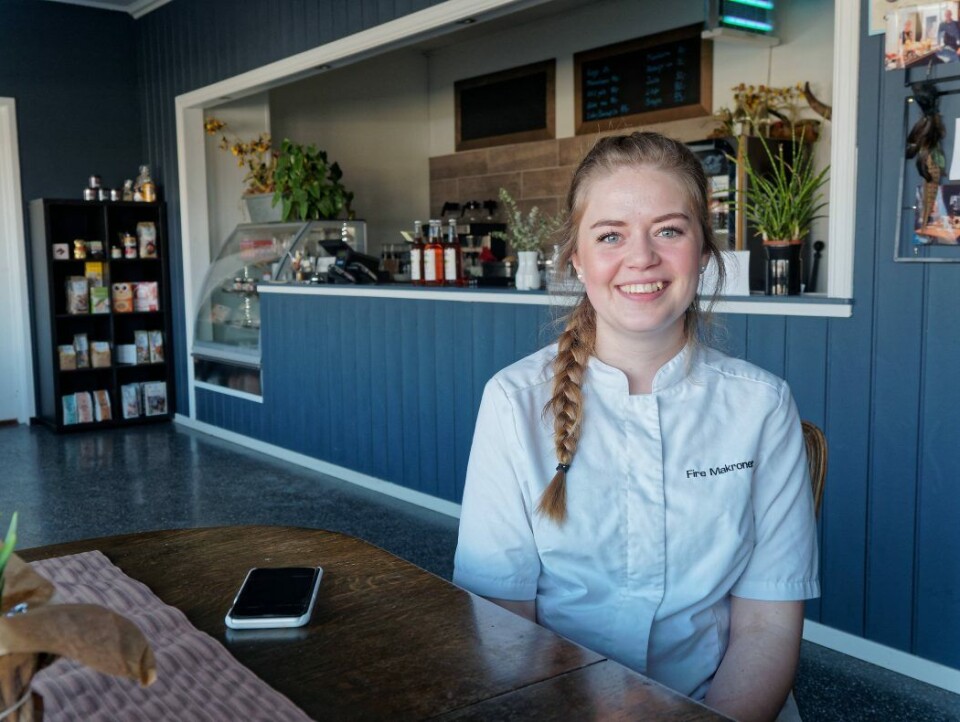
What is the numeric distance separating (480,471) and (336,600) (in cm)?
31

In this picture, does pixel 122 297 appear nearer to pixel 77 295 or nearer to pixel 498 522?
pixel 77 295

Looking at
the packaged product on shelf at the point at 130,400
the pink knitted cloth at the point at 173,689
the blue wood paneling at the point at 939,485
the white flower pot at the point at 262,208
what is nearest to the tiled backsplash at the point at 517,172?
the white flower pot at the point at 262,208

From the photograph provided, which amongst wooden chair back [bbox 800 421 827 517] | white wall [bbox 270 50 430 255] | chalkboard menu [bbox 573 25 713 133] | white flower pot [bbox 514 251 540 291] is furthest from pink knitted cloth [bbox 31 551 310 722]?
Result: white wall [bbox 270 50 430 255]

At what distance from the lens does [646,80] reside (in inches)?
262

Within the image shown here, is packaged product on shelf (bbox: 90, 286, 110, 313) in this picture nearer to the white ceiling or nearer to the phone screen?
the white ceiling

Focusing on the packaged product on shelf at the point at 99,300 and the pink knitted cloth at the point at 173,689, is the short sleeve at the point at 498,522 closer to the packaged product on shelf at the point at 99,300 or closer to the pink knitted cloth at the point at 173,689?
the pink knitted cloth at the point at 173,689

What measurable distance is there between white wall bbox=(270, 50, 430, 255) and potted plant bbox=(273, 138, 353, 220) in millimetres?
1806

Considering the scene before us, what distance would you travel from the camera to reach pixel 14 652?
64 centimetres

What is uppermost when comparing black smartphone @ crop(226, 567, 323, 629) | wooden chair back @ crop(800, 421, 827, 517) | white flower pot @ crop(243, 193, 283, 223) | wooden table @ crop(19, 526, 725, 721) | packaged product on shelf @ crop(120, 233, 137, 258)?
white flower pot @ crop(243, 193, 283, 223)

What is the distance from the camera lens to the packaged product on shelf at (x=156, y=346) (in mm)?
7324

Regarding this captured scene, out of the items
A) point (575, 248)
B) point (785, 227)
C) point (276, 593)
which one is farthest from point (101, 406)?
point (276, 593)

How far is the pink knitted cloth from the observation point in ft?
3.21

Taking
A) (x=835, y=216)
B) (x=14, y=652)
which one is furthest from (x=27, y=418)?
(x=14, y=652)

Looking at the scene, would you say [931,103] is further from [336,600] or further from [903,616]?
[336,600]
